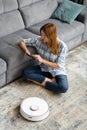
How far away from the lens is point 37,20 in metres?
3.40

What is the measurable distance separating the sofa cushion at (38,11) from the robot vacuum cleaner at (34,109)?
4.20 ft

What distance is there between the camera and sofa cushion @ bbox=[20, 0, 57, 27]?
10.8ft

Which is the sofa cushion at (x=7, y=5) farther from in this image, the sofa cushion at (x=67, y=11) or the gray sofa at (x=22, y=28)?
the sofa cushion at (x=67, y=11)

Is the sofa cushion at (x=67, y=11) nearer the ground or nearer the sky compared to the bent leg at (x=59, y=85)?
nearer the sky

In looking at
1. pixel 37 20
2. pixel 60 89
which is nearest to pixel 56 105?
pixel 60 89

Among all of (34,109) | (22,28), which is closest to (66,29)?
(22,28)

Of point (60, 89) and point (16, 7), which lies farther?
point (16, 7)

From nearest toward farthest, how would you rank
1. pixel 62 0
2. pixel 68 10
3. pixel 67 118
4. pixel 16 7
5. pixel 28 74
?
pixel 67 118, pixel 28 74, pixel 16 7, pixel 68 10, pixel 62 0

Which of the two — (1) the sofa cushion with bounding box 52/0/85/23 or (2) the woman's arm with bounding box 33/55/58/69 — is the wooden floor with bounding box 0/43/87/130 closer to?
(2) the woman's arm with bounding box 33/55/58/69

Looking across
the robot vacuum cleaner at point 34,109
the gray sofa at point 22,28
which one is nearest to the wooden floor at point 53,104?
the robot vacuum cleaner at point 34,109

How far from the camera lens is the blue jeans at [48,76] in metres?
2.62

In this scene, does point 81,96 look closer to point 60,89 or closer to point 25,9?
point 60,89

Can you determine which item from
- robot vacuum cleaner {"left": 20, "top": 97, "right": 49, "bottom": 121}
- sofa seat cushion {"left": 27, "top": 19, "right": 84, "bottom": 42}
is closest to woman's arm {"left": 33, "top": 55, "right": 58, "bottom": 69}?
robot vacuum cleaner {"left": 20, "top": 97, "right": 49, "bottom": 121}

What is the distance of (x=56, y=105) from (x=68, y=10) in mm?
1586
